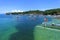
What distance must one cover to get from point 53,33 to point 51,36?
0.35 meters

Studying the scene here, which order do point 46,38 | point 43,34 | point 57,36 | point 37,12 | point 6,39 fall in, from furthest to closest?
point 37,12 < point 6,39 < point 43,34 < point 46,38 < point 57,36

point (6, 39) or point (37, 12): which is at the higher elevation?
point (6, 39)

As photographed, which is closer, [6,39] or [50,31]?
[50,31]

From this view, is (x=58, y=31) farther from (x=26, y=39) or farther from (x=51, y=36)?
(x=26, y=39)

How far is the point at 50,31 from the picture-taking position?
13781 millimetres

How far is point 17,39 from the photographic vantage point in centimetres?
1598

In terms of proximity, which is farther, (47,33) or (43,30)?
(43,30)

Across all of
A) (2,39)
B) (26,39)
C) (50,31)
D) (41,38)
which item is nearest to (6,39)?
(2,39)

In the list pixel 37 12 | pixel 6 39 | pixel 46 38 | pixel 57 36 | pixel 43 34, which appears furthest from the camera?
pixel 37 12

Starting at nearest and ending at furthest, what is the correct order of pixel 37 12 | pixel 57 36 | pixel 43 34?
pixel 57 36 < pixel 43 34 < pixel 37 12

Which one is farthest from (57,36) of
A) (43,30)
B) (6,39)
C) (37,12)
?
(37,12)

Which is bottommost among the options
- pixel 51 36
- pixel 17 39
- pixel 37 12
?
pixel 37 12

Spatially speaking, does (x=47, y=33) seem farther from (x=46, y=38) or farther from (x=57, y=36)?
(x=57, y=36)

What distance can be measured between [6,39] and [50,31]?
16.3ft
